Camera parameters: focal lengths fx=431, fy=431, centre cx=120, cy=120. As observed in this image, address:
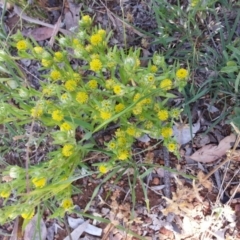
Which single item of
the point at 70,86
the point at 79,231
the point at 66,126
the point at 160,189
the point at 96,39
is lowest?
the point at 79,231

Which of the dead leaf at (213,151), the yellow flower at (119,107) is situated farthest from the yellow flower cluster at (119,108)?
the dead leaf at (213,151)

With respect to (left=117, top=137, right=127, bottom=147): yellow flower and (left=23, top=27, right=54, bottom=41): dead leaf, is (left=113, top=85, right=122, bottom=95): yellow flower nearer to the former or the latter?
(left=117, top=137, right=127, bottom=147): yellow flower

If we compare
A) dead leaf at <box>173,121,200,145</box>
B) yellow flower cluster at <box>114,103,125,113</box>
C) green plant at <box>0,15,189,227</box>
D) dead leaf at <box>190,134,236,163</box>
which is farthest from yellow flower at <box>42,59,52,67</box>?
dead leaf at <box>190,134,236,163</box>

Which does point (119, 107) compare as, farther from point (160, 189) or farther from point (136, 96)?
point (160, 189)

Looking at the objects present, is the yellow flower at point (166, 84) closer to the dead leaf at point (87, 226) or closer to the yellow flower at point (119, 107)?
the yellow flower at point (119, 107)

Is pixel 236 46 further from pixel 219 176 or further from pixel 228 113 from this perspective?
pixel 219 176

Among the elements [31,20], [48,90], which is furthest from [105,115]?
[31,20]

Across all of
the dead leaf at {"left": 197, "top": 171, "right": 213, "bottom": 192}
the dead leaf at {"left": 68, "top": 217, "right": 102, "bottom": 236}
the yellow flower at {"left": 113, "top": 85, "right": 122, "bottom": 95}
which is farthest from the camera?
the dead leaf at {"left": 68, "top": 217, "right": 102, "bottom": 236}

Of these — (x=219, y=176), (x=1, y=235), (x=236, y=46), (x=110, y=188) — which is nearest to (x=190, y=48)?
(x=236, y=46)

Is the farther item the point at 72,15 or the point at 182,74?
the point at 72,15
